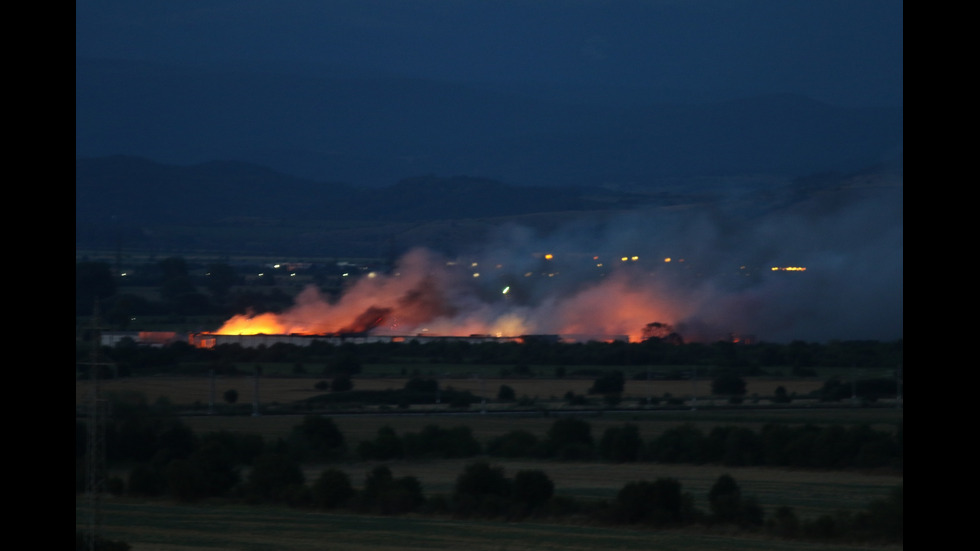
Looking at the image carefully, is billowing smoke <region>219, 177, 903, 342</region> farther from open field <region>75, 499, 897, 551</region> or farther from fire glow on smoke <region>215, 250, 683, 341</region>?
open field <region>75, 499, 897, 551</region>

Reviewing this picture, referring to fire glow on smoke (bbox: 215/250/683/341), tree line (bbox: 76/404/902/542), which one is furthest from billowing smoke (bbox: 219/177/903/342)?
tree line (bbox: 76/404/902/542)

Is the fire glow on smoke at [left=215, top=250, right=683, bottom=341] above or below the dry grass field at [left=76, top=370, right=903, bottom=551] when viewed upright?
above

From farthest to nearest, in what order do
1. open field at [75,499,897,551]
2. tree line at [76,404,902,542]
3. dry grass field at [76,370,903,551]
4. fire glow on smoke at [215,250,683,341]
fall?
fire glow on smoke at [215,250,683,341]
tree line at [76,404,902,542]
dry grass field at [76,370,903,551]
open field at [75,499,897,551]

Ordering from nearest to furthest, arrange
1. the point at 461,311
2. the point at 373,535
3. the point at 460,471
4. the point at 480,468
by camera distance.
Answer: the point at 373,535 < the point at 480,468 < the point at 460,471 < the point at 461,311

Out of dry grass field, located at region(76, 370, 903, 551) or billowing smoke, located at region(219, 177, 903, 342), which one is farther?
billowing smoke, located at region(219, 177, 903, 342)

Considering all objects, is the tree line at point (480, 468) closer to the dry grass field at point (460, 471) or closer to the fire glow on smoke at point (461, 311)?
the dry grass field at point (460, 471)

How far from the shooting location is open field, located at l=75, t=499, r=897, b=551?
2119 cm

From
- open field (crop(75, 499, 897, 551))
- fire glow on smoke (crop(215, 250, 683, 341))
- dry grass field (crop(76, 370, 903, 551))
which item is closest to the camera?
open field (crop(75, 499, 897, 551))

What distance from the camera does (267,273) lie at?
14762cm

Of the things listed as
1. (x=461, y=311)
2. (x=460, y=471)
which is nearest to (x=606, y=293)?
(x=461, y=311)

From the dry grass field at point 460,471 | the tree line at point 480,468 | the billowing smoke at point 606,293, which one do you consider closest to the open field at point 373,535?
the dry grass field at point 460,471

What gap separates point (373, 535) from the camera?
22578 mm

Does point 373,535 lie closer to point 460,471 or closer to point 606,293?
point 460,471
